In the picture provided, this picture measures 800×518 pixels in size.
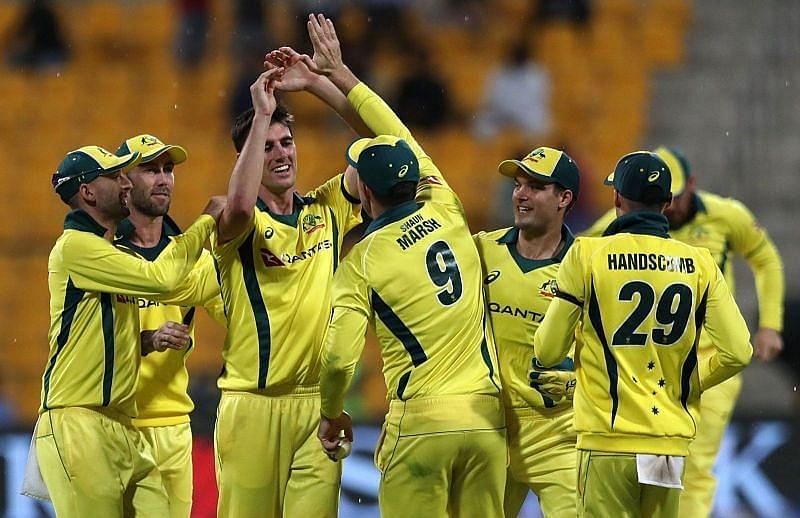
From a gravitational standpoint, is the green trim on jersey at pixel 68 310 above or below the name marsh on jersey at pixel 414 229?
below

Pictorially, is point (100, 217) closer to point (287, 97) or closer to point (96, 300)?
point (96, 300)

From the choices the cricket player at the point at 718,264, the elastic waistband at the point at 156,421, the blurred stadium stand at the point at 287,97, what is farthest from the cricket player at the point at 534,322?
the blurred stadium stand at the point at 287,97

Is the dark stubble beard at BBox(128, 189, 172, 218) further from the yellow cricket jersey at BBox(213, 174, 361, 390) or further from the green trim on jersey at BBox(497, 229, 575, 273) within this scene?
the green trim on jersey at BBox(497, 229, 575, 273)

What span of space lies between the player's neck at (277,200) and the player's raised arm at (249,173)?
234mm

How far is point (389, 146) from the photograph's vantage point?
6.08 meters

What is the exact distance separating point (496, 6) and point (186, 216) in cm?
415

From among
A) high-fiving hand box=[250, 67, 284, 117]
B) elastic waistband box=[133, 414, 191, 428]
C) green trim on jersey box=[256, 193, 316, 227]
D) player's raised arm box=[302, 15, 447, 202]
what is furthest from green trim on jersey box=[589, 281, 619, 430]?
elastic waistband box=[133, 414, 191, 428]

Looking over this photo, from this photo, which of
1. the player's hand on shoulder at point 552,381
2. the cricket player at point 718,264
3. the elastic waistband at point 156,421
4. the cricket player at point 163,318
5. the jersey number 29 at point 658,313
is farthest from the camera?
the cricket player at point 718,264

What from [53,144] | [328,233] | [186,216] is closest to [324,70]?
[328,233]

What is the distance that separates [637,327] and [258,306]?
1.77 m

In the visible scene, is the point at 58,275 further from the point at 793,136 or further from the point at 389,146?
the point at 793,136

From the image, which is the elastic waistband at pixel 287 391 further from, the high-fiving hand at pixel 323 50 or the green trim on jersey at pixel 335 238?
the high-fiving hand at pixel 323 50

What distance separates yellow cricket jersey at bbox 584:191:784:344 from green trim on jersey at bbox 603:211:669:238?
2724 millimetres

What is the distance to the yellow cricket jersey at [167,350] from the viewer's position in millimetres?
7082
